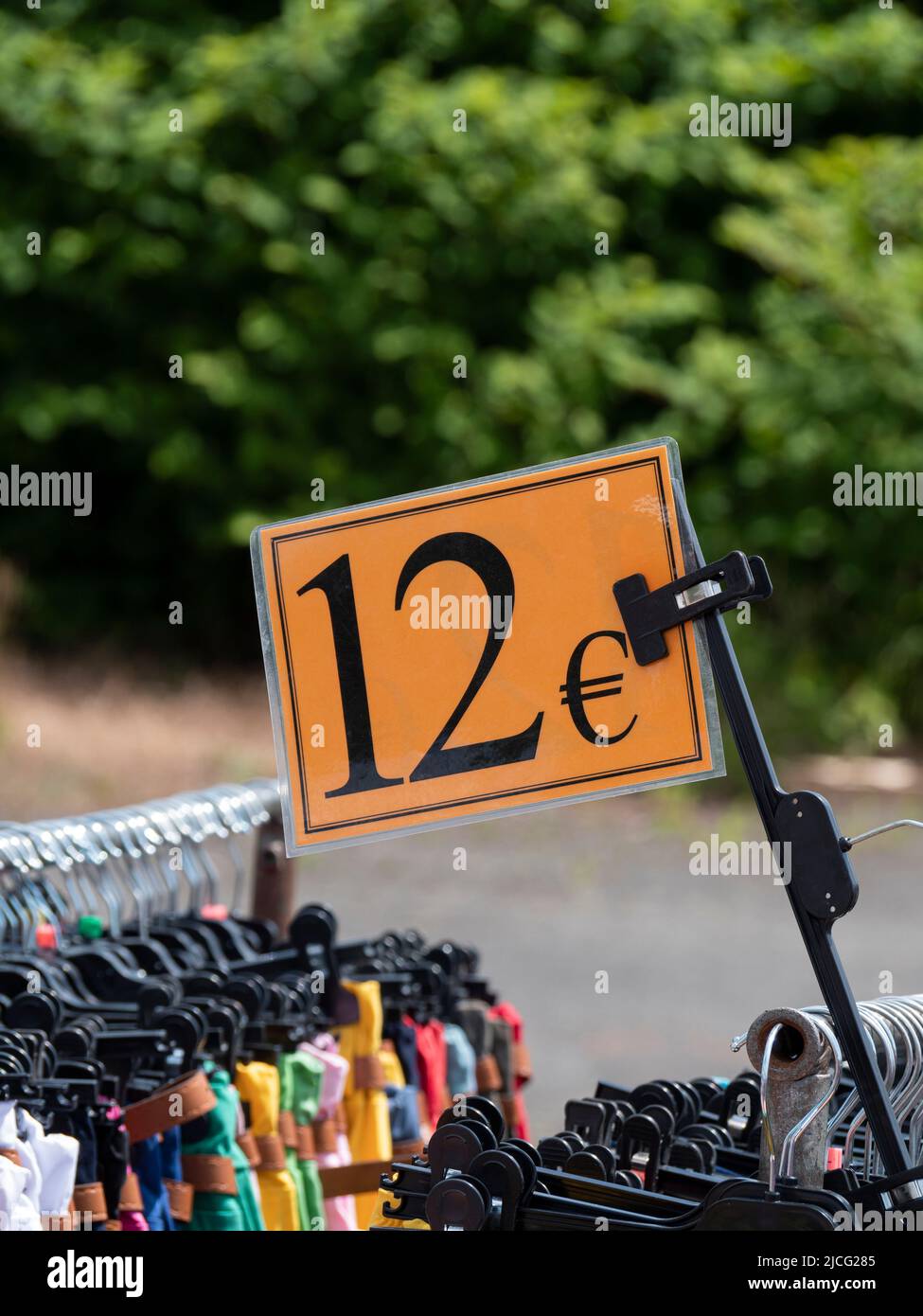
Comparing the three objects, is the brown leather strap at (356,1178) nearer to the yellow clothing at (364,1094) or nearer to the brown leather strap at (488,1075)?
the yellow clothing at (364,1094)

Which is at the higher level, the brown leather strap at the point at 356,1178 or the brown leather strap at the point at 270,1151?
the brown leather strap at the point at 270,1151

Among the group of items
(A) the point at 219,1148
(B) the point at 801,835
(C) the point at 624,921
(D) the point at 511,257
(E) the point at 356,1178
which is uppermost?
(D) the point at 511,257

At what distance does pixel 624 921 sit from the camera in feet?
27.0

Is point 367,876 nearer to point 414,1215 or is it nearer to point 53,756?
point 53,756

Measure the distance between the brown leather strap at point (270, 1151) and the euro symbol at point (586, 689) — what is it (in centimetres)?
118

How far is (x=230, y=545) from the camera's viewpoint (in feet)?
40.0

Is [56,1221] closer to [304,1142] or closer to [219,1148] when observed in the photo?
[219,1148]

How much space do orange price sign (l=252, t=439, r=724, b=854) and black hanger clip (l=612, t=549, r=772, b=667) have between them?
0.01 m

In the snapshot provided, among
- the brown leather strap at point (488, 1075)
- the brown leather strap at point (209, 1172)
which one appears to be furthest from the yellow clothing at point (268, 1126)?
the brown leather strap at point (488, 1075)

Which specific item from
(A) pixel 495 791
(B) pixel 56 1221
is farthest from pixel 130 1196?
(A) pixel 495 791

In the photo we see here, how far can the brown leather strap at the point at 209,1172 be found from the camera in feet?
7.43

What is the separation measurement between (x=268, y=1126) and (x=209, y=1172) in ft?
0.59

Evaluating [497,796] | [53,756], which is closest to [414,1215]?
[497,796]

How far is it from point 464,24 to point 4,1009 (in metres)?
10.1
